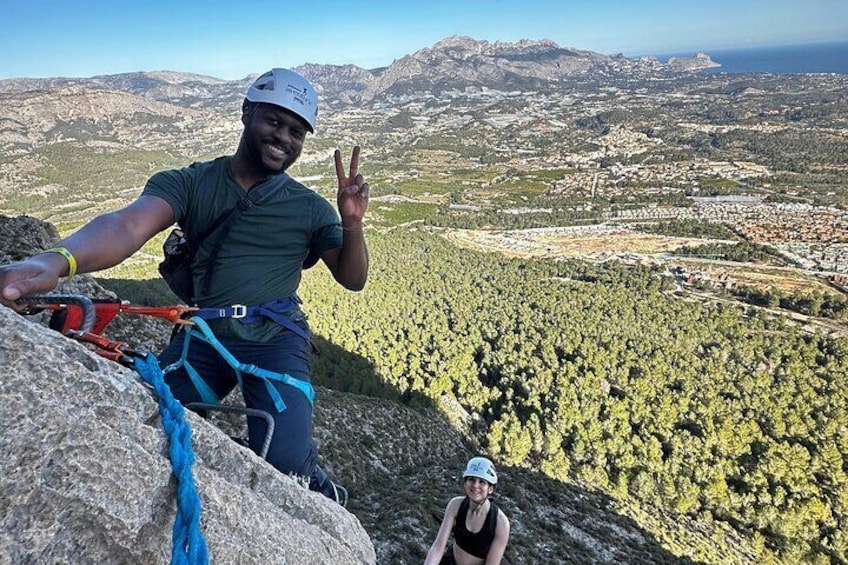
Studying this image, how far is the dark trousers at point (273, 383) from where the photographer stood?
3506 mm

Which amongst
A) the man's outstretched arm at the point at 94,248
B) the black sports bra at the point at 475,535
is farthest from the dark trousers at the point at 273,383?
the black sports bra at the point at 475,535

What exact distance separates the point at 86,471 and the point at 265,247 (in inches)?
74.8

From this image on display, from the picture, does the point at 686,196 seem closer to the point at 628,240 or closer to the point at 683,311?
the point at 628,240

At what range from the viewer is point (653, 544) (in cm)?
2386

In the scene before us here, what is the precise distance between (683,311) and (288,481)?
215ft

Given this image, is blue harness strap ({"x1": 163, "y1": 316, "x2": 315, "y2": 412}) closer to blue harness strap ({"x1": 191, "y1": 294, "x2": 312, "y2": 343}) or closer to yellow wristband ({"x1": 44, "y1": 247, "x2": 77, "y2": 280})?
blue harness strap ({"x1": 191, "y1": 294, "x2": 312, "y2": 343})

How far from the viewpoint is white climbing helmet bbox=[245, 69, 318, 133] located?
3.44 meters

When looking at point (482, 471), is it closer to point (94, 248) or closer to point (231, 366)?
point (231, 366)

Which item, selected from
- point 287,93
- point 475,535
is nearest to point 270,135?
point 287,93

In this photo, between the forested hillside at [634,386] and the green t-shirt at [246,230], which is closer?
the green t-shirt at [246,230]

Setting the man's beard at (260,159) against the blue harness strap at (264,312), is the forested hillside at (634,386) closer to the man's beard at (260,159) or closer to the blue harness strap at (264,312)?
the blue harness strap at (264,312)

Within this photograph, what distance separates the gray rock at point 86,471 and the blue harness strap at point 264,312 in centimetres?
107

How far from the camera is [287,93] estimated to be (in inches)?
137

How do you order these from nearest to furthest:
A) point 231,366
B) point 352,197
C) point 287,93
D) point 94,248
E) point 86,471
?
point 86,471 < point 94,248 < point 352,197 < point 287,93 < point 231,366
